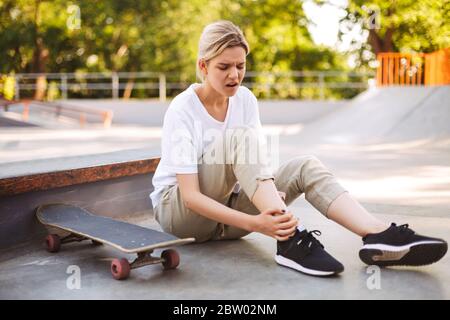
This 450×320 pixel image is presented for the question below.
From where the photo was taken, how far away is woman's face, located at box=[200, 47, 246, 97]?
239 cm

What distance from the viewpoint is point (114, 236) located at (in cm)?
243

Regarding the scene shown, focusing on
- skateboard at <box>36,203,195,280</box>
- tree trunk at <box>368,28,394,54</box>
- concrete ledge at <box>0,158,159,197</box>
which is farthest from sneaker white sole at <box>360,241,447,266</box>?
tree trunk at <box>368,28,394,54</box>

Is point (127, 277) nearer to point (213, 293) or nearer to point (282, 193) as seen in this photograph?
point (213, 293)

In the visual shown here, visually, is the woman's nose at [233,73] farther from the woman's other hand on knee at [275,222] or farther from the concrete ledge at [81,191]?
the concrete ledge at [81,191]

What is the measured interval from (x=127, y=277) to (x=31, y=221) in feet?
2.56

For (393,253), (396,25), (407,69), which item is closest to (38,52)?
(396,25)

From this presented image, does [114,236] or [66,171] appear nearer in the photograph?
[114,236]

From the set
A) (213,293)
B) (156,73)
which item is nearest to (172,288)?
(213,293)

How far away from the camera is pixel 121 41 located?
21.3 meters

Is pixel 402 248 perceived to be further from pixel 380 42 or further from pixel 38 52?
pixel 38 52

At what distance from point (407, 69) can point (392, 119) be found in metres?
3.36

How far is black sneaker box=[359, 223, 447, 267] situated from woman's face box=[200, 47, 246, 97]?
2.66ft
